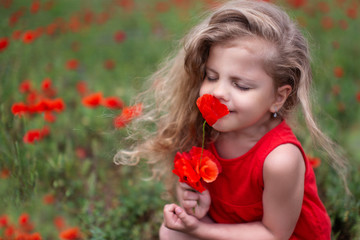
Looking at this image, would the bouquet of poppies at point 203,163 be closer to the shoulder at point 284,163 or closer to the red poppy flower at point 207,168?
the red poppy flower at point 207,168

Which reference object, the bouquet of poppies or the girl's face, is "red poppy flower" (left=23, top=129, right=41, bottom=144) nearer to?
the bouquet of poppies

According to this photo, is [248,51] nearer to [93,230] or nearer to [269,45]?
[269,45]

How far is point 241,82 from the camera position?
154 centimetres

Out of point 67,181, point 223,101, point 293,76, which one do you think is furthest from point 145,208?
point 293,76

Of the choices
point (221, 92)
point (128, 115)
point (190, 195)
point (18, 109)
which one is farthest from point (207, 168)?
point (18, 109)

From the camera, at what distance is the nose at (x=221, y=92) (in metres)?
1.53

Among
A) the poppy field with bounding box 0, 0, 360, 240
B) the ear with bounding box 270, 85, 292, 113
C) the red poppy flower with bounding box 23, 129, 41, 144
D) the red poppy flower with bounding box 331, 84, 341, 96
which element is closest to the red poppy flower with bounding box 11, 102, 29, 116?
the poppy field with bounding box 0, 0, 360, 240

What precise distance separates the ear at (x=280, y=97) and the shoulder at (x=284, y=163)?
157 mm

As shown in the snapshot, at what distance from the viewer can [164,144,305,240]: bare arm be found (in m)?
1.57

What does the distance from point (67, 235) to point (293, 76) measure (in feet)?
4.45

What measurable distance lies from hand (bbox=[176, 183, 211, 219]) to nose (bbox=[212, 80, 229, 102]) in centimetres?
40

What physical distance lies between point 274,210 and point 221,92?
1.74ft

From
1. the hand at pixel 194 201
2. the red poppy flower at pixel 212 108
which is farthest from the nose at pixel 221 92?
the hand at pixel 194 201

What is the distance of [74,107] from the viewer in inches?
136
